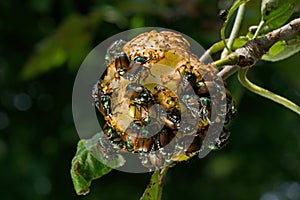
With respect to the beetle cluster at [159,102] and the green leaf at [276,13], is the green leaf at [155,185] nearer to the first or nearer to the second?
the beetle cluster at [159,102]

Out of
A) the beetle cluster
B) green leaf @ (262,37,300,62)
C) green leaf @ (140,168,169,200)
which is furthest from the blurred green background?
the beetle cluster

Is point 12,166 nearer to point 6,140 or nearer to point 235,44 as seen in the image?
point 6,140

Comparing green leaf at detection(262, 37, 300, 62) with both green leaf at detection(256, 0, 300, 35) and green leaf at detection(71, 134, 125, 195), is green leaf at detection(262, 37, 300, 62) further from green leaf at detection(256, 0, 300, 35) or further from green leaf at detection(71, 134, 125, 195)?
green leaf at detection(71, 134, 125, 195)

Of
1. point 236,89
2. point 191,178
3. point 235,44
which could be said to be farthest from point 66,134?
point 235,44

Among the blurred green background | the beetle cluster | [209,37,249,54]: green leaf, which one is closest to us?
the beetle cluster

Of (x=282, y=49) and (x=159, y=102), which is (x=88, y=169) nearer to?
(x=159, y=102)

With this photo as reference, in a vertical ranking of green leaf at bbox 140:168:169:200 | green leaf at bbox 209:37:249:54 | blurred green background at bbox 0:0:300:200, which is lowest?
blurred green background at bbox 0:0:300:200
